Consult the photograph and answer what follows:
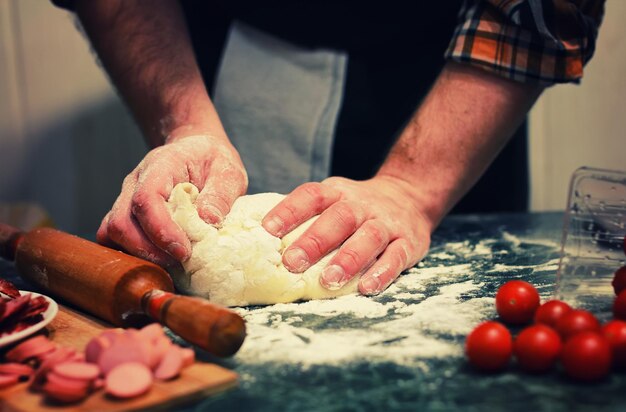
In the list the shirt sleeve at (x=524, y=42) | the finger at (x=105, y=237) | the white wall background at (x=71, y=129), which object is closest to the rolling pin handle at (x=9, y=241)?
the finger at (x=105, y=237)

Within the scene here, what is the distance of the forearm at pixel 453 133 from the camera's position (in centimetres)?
143

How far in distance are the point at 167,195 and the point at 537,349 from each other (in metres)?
0.66

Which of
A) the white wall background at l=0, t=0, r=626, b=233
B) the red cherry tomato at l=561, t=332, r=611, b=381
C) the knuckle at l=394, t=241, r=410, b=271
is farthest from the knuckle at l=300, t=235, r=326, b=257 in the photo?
the white wall background at l=0, t=0, r=626, b=233

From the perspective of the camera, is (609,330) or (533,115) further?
(533,115)

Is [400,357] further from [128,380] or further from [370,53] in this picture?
[370,53]

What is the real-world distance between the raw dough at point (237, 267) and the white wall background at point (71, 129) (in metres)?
1.83

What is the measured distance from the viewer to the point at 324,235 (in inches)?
45.6

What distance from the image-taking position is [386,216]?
127cm

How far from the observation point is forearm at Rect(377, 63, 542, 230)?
4.68 feet

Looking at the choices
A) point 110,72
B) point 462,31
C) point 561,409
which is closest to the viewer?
point 561,409

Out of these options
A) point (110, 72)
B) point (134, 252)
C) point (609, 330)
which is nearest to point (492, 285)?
point (609, 330)

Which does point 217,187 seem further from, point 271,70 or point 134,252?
point 271,70

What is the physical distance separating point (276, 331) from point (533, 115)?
203 cm

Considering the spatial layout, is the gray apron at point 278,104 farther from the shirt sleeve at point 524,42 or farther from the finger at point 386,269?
the finger at point 386,269
